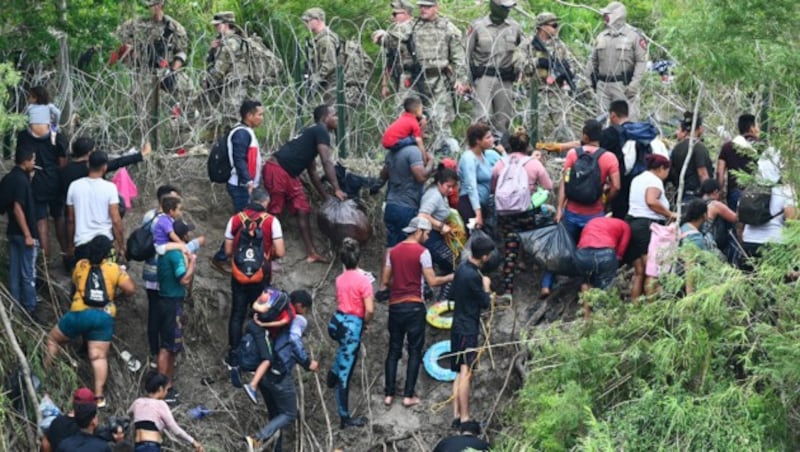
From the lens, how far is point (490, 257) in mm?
14125

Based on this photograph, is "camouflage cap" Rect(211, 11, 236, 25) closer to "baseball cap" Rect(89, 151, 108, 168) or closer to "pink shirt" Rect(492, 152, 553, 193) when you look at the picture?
"baseball cap" Rect(89, 151, 108, 168)

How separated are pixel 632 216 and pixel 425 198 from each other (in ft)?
5.76

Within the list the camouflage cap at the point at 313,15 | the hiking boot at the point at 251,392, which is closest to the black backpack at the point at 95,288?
the hiking boot at the point at 251,392

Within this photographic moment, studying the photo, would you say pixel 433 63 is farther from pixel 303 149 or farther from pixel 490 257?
pixel 490 257

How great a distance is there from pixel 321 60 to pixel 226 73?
92 centimetres

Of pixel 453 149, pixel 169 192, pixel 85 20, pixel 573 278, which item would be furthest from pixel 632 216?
pixel 85 20

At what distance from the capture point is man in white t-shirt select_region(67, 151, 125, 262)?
14477 millimetres

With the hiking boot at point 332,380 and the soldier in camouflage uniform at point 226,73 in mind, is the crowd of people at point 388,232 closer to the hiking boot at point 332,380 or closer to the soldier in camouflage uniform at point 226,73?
the hiking boot at point 332,380

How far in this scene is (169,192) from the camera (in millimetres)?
14586

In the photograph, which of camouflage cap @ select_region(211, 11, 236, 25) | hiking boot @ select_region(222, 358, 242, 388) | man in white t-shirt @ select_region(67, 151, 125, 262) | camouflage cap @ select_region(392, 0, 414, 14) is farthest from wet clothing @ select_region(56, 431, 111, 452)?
camouflage cap @ select_region(392, 0, 414, 14)

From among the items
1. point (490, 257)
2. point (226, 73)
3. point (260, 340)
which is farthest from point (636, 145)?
point (226, 73)

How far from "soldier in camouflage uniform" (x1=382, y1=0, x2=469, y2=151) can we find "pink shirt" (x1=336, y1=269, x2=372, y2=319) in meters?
2.82

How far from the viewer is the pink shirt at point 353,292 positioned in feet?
46.7

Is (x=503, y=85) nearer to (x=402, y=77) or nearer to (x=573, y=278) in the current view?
(x=402, y=77)
